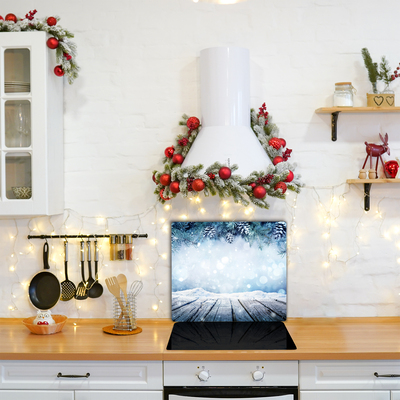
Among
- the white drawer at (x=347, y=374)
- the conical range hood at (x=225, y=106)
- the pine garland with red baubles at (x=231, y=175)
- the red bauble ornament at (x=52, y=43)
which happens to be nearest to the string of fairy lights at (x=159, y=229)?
the pine garland with red baubles at (x=231, y=175)

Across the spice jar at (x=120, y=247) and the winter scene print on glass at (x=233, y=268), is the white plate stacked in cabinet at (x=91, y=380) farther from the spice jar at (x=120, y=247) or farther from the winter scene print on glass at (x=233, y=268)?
the spice jar at (x=120, y=247)

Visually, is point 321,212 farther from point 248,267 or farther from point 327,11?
point 327,11

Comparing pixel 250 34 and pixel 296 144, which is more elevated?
pixel 250 34

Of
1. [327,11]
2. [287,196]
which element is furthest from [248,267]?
[327,11]

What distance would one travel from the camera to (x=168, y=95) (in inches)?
95.3

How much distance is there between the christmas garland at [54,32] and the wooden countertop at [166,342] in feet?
4.17

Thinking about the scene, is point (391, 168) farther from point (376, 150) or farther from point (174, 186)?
point (174, 186)

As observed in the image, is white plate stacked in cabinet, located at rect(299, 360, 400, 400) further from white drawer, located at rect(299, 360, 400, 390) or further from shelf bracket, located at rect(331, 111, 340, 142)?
shelf bracket, located at rect(331, 111, 340, 142)

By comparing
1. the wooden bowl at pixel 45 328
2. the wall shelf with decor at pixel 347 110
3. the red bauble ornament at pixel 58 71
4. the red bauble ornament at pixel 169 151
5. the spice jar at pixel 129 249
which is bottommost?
the wooden bowl at pixel 45 328

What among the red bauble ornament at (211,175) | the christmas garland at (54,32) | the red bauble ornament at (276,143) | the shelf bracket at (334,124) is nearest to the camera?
the red bauble ornament at (211,175)

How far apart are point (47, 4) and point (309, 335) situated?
2161 millimetres

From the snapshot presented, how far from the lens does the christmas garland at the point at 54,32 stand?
2.14 m

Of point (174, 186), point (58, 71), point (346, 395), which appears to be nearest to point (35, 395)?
point (174, 186)

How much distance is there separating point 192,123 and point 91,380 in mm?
1284
